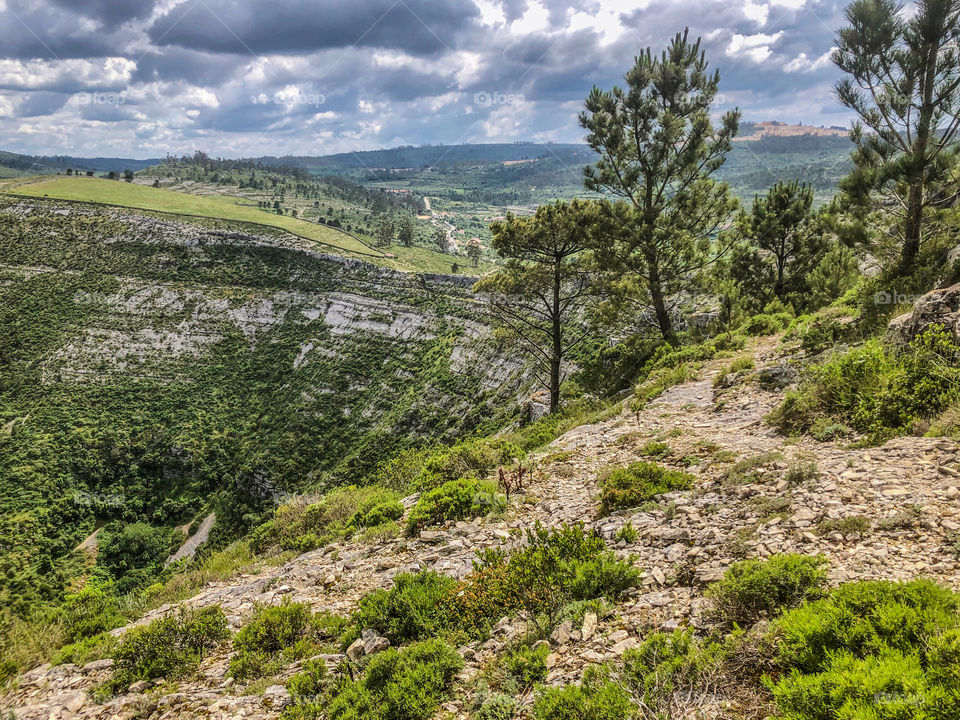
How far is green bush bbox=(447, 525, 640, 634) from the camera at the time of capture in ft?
18.7

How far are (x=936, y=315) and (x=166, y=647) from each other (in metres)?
14.4

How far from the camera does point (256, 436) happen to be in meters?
56.8

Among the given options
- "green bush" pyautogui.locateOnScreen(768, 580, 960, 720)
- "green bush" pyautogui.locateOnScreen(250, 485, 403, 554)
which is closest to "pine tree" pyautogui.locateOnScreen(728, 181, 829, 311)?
"green bush" pyautogui.locateOnScreen(250, 485, 403, 554)

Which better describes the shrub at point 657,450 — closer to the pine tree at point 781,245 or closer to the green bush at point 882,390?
the green bush at point 882,390

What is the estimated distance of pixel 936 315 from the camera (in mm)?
8195

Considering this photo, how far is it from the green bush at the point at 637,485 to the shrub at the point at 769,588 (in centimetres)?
335

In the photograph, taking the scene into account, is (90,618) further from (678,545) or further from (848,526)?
(848,526)

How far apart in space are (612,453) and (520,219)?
1179cm

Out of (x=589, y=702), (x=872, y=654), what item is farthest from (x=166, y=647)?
(x=872, y=654)

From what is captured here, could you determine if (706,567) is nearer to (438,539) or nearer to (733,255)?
(438,539)

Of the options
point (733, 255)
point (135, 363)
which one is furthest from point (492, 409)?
point (135, 363)

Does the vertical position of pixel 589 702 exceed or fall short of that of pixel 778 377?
it falls short

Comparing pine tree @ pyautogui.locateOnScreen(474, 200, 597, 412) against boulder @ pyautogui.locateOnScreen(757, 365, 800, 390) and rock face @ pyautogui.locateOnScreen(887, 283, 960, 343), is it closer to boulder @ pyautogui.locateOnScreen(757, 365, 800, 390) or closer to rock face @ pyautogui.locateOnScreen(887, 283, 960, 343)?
boulder @ pyautogui.locateOnScreen(757, 365, 800, 390)

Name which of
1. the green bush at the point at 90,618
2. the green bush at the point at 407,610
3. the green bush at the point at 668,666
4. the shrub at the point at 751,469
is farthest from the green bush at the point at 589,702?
the green bush at the point at 90,618
